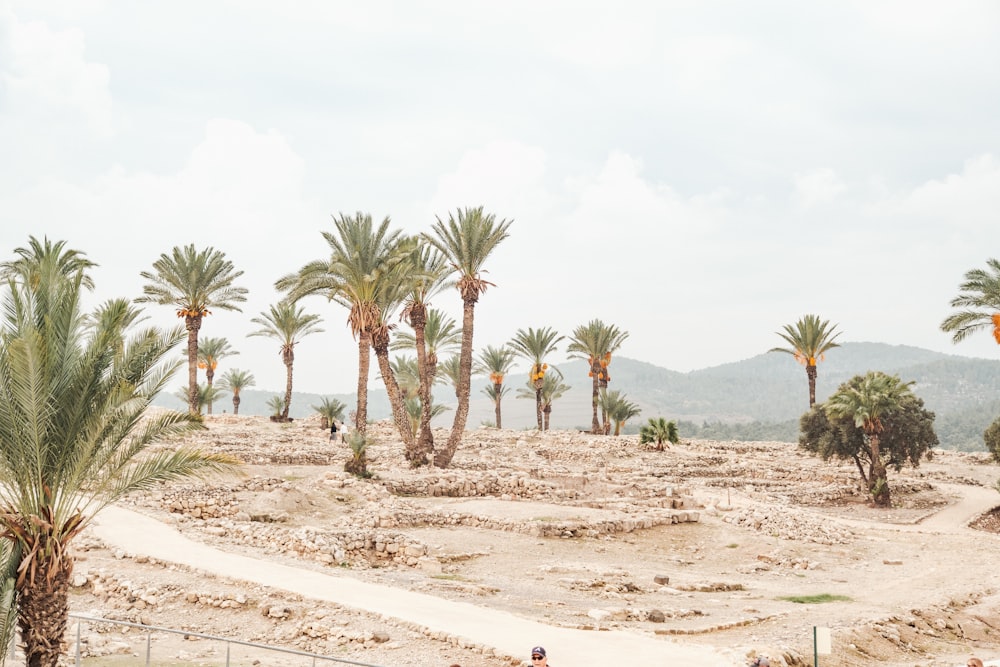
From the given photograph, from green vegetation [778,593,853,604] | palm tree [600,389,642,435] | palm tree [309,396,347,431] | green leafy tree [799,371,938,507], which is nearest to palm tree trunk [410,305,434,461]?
palm tree [309,396,347,431]

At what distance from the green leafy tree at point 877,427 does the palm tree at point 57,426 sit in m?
29.9

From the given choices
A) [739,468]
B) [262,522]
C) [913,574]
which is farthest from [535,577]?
[739,468]

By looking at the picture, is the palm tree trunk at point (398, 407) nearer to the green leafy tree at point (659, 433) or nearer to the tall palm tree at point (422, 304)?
→ the tall palm tree at point (422, 304)

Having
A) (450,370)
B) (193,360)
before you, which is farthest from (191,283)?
(450,370)

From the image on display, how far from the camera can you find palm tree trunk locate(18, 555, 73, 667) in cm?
955

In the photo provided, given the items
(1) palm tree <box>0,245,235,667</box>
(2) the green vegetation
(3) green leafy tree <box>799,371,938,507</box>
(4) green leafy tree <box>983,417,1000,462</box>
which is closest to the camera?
(1) palm tree <box>0,245,235,667</box>

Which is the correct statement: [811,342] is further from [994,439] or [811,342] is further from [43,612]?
[43,612]

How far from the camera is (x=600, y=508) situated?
91.1 feet

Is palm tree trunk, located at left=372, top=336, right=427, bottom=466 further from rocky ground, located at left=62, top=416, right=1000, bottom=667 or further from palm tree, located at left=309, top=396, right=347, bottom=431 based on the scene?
palm tree, located at left=309, top=396, right=347, bottom=431

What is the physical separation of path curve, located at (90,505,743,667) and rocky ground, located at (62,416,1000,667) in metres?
0.44

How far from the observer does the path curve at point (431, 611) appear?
11945 millimetres

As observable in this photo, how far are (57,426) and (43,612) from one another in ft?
7.51

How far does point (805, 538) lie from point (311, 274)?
21577 millimetres

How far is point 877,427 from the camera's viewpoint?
33156 millimetres
